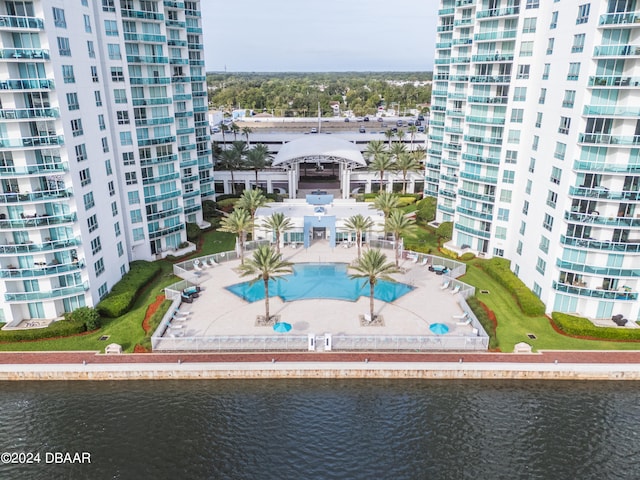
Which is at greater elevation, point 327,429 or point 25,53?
point 25,53

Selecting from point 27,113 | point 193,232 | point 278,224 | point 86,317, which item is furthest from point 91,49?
Answer: point 278,224

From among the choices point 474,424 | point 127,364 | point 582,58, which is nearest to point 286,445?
point 474,424

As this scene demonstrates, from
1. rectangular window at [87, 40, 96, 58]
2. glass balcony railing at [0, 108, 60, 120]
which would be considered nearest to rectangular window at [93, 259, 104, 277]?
glass balcony railing at [0, 108, 60, 120]

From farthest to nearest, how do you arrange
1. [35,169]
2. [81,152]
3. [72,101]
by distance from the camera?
[81,152]
[72,101]
[35,169]

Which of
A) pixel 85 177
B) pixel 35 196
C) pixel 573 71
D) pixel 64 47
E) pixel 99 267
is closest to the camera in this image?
pixel 35 196

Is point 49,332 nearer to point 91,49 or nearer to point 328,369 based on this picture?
point 328,369

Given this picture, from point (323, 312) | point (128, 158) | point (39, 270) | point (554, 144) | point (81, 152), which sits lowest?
point (323, 312)

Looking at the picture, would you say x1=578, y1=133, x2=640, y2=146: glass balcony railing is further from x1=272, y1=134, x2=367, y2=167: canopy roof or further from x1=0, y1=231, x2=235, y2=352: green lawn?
x1=272, y1=134, x2=367, y2=167: canopy roof
